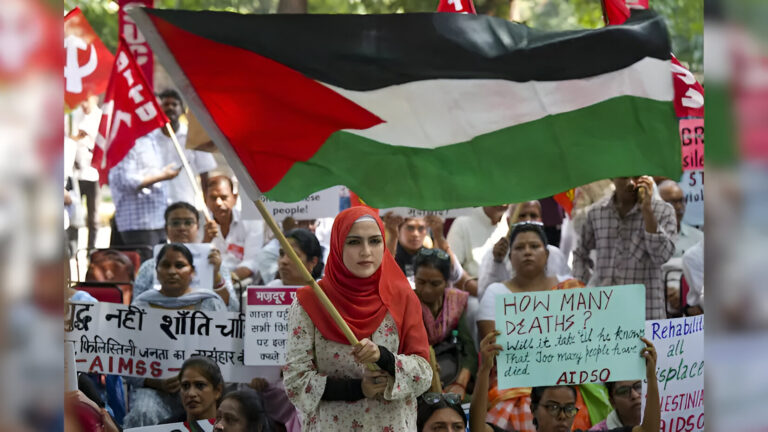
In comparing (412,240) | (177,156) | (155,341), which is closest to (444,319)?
(412,240)

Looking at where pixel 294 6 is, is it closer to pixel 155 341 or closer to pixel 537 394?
pixel 155 341

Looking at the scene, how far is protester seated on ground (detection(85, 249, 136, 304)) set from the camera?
7.73 metres

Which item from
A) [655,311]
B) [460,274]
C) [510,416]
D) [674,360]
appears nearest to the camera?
[510,416]

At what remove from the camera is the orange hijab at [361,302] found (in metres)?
3.87

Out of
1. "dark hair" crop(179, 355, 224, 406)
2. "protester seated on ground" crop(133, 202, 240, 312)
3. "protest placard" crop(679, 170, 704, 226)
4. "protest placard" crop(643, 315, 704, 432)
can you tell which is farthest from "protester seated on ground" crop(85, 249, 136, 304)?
"protest placard" crop(679, 170, 704, 226)

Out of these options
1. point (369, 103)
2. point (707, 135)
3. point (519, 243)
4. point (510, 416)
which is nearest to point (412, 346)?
point (369, 103)

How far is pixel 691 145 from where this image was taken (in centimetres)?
703

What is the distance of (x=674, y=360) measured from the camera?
5723mm

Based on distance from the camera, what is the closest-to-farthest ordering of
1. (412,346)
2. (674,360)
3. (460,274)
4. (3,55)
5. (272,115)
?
(3,55)
(272,115)
(412,346)
(674,360)
(460,274)

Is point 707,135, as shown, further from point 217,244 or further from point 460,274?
point 217,244

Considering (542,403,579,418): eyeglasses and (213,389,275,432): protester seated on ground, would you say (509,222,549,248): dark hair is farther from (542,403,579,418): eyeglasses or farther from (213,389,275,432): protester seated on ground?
(213,389,275,432): protester seated on ground

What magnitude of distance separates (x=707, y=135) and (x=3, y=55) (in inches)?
28.3

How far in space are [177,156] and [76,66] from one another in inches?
45.2

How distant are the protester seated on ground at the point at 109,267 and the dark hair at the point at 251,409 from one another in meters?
2.61
